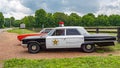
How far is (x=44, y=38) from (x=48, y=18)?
63.2 metres

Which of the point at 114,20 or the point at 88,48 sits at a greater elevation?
the point at 114,20

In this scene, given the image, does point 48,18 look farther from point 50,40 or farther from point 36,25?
point 50,40

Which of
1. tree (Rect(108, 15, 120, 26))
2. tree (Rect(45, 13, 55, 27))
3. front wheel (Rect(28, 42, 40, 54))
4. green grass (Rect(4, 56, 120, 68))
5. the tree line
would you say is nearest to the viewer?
green grass (Rect(4, 56, 120, 68))

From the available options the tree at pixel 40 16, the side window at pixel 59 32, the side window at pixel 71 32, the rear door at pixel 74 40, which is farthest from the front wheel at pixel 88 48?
the tree at pixel 40 16

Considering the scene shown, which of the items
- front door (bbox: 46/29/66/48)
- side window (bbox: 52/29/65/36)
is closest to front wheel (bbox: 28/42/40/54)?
front door (bbox: 46/29/66/48)

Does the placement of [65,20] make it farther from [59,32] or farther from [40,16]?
[59,32]

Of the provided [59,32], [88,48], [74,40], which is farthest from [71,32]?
[88,48]

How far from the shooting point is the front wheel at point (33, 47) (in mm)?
13375

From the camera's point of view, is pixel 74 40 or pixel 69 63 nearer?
pixel 69 63

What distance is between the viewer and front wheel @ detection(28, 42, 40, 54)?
13375 mm

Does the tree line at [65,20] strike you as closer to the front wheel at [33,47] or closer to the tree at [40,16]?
the tree at [40,16]

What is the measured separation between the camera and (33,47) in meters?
13.4

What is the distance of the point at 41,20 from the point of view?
72188mm

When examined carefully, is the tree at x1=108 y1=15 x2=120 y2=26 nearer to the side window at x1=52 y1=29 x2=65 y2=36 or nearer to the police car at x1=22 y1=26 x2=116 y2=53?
the police car at x1=22 y1=26 x2=116 y2=53
